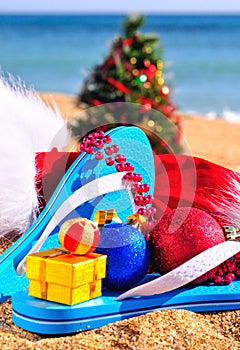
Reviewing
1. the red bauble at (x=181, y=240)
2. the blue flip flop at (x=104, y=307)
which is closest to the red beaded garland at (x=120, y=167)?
the red bauble at (x=181, y=240)

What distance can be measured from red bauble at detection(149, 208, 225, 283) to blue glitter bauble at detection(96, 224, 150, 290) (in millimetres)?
69

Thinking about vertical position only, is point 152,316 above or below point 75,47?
below

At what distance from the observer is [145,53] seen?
4.34 metres

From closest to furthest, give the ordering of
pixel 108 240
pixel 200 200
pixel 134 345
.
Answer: pixel 134 345
pixel 108 240
pixel 200 200

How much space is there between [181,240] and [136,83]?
270 cm

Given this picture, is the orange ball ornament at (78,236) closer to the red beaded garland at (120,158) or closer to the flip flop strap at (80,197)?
the flip flop strap at (80,197)

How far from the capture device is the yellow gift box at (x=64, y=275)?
147 cm

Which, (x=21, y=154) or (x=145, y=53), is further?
(x=145, y=53)

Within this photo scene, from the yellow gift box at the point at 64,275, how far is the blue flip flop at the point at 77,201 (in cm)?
16

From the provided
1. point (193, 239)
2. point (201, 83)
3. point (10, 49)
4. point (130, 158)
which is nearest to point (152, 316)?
point (193, 239)

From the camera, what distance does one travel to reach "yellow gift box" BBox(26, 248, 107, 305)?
1473 millimetres

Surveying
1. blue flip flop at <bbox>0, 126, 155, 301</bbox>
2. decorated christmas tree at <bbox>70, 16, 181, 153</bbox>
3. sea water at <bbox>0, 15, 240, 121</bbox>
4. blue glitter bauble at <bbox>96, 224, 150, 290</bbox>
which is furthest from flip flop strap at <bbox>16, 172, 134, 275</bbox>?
sea water at <bbox>0, 15, 240, 121</bbox>

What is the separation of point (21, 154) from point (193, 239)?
522 millimetres

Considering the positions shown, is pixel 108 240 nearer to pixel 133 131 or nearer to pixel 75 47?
pixel 133 131
